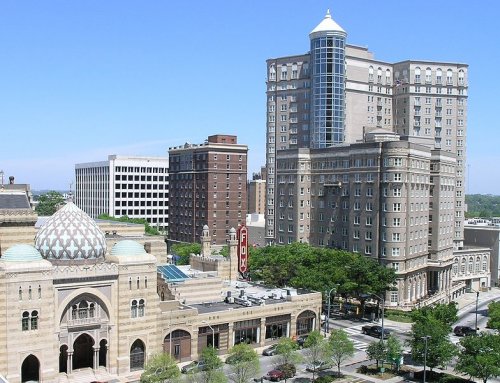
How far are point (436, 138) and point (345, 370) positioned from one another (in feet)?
279

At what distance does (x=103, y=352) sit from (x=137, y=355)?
3709 millimetres

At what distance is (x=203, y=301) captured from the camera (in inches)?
3196

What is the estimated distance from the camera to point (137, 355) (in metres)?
66.7

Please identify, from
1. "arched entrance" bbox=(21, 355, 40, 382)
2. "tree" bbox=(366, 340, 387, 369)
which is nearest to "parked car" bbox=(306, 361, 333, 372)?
"tree" bbox=(366, 340, 387, 369)

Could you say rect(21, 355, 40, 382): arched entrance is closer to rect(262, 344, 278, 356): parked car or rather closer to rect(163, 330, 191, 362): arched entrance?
rect(163, 330, 191, 362): arched entrance

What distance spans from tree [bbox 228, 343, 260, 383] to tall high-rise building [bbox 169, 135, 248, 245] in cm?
9289

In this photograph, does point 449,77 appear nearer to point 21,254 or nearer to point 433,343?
point 433,343

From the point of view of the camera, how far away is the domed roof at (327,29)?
129 metres

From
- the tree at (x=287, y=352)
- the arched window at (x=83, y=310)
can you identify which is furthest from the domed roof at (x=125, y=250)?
the tree at (x=287, y=352)

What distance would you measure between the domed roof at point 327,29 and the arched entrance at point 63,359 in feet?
294

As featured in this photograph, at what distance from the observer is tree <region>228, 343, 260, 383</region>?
57497mm

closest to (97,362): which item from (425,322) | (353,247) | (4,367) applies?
(4,367)

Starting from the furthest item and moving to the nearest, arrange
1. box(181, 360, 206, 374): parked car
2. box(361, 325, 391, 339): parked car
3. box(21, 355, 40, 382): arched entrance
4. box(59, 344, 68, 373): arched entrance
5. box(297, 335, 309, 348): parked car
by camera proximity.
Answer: box(361, 325, 391, 339): parked car, box(297, 335, 309, 348): parked car, box(181, 360, 206, 374): parked car, box(59, 344, 68, 373): arched entrance, box(21, 355, 40, 382): arched entrance

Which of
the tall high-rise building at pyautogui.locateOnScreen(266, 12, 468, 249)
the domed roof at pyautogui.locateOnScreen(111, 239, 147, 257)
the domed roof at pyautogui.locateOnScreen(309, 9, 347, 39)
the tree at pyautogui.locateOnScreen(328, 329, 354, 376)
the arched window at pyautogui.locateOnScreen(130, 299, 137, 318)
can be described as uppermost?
the domed roof at pyautogui.locateOnScreen(309, 9, 347, 39)
